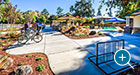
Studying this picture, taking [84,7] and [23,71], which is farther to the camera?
[84,7]

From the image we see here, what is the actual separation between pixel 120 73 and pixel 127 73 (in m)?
0.22

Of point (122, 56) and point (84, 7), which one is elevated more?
point (84, 7)

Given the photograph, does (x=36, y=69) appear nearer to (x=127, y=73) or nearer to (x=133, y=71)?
(x=127, y=73)

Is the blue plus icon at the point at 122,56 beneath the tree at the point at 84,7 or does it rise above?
beneath

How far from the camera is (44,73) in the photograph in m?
2.91
